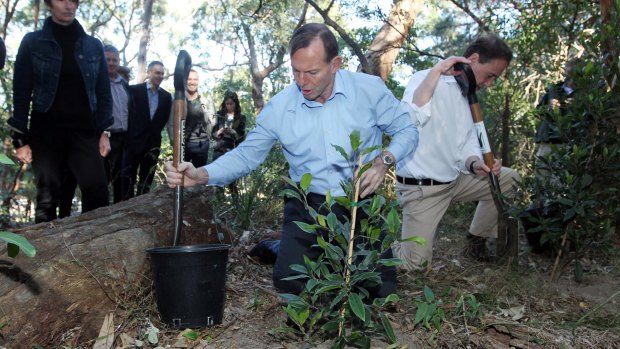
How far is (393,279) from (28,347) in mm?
1897

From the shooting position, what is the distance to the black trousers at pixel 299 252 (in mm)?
3297

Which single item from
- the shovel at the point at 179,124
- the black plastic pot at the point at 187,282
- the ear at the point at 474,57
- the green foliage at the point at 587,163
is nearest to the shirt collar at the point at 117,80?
the shovel at the point at 179,124

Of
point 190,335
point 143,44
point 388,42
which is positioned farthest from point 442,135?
point 143,44

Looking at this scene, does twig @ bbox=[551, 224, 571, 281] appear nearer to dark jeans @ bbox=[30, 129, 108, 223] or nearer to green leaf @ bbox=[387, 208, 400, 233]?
green leaf @ bbox=[387, 208, 400, 233]

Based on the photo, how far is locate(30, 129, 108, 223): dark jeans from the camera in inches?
161

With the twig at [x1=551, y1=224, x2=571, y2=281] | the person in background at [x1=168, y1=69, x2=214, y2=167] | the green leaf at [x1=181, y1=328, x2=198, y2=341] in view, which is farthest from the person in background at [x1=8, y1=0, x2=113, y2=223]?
the twig at [x1=551, y1=224, x2=571, y2=281]

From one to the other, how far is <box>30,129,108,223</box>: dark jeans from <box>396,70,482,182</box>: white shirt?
2.21 meters

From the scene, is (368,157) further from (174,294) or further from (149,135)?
(149,135)

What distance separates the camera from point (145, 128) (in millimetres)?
6848

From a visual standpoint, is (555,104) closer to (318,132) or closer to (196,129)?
(318,132)

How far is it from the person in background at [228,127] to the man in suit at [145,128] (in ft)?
2.22

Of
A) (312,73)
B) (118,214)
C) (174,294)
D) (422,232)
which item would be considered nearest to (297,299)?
(174,294)

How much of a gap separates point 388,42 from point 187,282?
5.11 metres

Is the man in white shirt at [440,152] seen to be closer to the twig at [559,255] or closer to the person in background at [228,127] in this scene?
the twig at [559,255]
